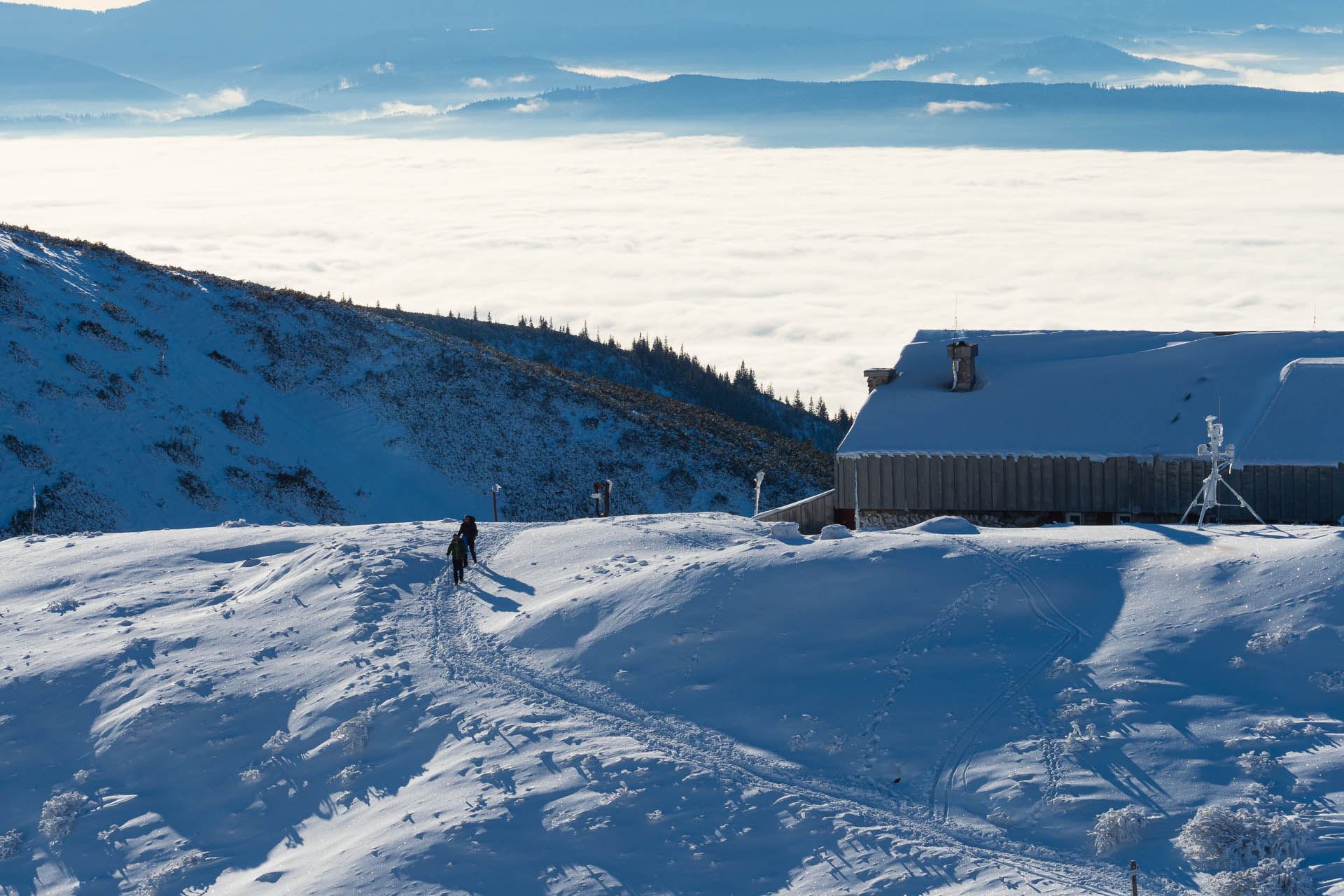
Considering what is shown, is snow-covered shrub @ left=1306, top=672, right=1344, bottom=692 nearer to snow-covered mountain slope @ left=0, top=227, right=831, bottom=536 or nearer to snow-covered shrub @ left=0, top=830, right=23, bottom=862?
snow-covered shrub @ left=0, top=830, right=23, bottom=862

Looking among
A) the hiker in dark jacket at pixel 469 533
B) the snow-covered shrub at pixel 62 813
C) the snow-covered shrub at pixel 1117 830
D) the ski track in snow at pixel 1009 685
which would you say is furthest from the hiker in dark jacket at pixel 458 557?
the snow-covered shrub at pixel 1117 830

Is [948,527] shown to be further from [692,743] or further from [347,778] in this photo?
[347,778]

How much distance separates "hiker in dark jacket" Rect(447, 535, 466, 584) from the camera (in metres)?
24.2

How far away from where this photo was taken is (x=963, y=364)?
32.5 meters

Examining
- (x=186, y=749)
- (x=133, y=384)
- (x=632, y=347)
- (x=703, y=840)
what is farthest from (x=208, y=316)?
(x=632, y=347)

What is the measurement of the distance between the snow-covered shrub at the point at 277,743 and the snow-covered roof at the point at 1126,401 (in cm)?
1718

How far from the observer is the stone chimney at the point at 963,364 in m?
32.3

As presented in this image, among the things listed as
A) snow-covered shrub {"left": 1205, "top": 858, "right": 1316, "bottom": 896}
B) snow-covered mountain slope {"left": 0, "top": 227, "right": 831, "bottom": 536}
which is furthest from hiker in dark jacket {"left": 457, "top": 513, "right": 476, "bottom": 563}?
snow-covered mountain slope {"left": 0, "top": 227, "right": 831, "bottom": 536}

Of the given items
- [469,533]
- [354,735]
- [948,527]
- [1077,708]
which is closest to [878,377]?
[948,527]

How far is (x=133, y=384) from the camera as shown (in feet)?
171

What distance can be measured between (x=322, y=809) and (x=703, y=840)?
6.00 meters

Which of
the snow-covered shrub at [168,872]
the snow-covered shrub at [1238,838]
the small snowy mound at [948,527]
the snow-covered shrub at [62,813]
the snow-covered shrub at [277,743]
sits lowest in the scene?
the snow-covered shrub at [168,872]

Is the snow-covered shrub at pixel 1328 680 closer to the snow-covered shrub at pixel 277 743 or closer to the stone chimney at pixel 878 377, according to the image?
the snow-covered shrub at pixel 277 743

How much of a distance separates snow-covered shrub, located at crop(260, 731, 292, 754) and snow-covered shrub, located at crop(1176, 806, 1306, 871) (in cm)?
1308
